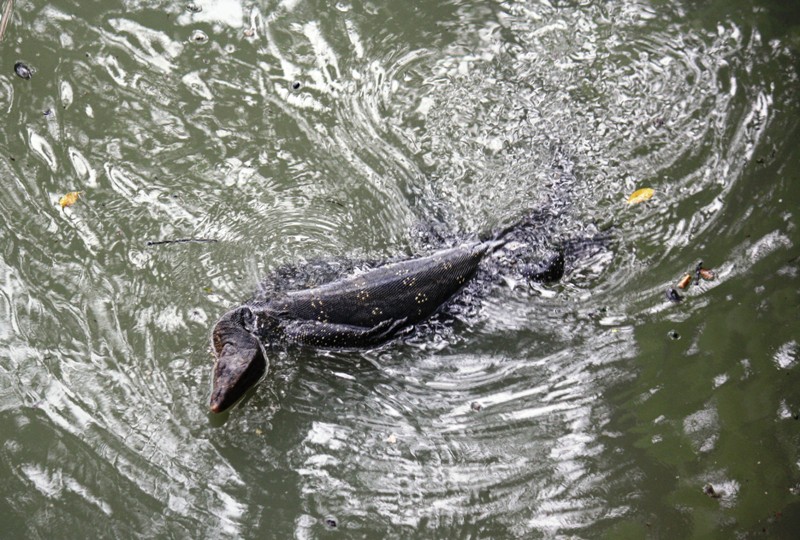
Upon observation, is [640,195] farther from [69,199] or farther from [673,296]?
[69,199]

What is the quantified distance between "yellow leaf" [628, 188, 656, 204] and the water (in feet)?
0.32

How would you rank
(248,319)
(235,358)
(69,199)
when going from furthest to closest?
(69,199) < (248,319) < (235,358)

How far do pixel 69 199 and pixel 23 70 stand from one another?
151cm

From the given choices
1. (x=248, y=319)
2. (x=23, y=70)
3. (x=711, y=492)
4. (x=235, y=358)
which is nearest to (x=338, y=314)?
(x=248, y=319)

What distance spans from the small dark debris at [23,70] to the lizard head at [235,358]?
3.08 meters

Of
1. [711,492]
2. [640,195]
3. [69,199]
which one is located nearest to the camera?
[711,492]

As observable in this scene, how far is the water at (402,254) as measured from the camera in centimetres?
456

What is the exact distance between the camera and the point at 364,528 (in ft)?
14.5

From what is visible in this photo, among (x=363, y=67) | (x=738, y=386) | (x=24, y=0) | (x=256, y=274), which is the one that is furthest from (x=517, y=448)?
(x=24, y=0)

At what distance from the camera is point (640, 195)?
6.06 meters

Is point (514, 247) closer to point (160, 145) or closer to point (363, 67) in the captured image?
point (363, 67)

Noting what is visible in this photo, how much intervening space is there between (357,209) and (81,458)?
8.93 feet

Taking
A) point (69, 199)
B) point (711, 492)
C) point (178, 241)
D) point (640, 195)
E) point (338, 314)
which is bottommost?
point (711, 492)

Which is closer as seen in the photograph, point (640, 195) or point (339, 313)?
point (339, 313)
